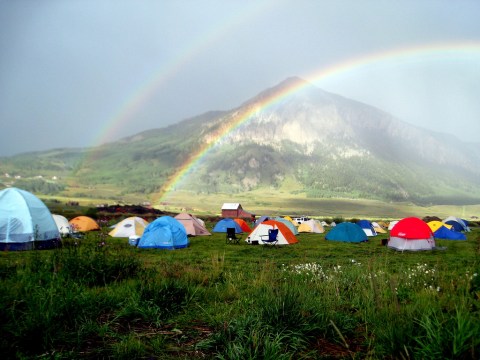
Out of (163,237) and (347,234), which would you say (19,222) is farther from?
(347,234)

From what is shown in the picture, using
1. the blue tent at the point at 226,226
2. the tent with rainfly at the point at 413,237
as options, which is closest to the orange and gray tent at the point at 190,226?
the blue tent at the point at 226,226

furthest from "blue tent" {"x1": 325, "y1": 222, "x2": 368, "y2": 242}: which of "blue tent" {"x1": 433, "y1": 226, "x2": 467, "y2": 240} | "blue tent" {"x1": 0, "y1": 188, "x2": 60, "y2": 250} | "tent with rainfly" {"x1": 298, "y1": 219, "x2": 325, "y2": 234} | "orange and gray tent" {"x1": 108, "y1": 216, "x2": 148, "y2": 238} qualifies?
"blue tent" {"x1": 0, "y1": 188, "x2": 60, "y2": 250}

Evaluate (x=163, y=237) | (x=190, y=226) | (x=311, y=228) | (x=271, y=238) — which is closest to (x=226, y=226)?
(x=190, y=226)

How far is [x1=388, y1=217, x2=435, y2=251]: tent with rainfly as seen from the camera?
2507 centimetres

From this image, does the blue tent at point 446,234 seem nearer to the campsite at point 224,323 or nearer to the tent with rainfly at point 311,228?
the tent with rainfly at point 311,228

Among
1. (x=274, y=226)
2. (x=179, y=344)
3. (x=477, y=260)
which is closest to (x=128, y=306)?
(x=179, y=344)

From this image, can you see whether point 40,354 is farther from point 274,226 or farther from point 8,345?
point 274,226

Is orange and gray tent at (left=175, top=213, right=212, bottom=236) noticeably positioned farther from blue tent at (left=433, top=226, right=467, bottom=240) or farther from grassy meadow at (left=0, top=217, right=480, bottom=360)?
grassy meadow at (left=0, top=217, right=480, bottom=360)

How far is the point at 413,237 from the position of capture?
2509 centimetres

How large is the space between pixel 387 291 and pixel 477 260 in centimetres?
192

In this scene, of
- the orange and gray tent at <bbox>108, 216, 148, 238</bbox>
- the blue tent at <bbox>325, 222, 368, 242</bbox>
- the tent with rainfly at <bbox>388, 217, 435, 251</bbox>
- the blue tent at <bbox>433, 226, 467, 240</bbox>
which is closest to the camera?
the tent with rainfly at <bbox>388, 217, 435, 251</bbox>

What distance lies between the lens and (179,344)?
4.59 metres

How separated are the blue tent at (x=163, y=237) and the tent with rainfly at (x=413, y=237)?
1492cm

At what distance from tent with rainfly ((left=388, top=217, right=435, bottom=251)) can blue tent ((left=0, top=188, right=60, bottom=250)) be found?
21955 millimetres
